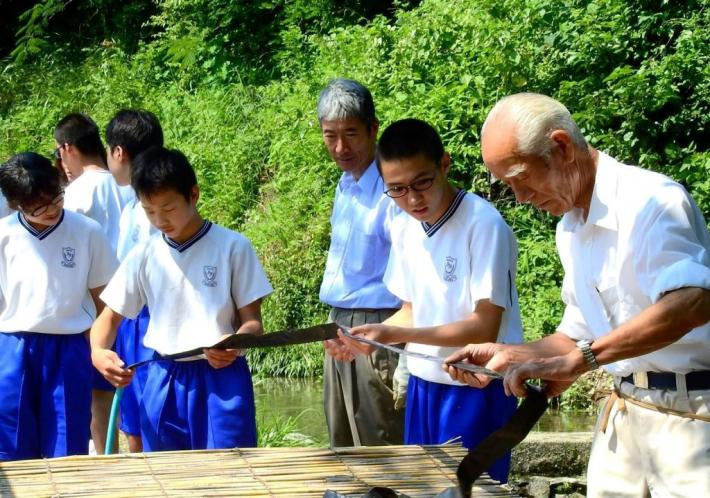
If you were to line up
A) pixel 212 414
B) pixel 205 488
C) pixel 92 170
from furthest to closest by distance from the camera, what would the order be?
pixel 92 170 < pixel 212 414 < pixel 205 488

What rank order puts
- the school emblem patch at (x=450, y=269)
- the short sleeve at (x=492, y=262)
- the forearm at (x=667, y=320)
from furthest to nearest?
the school emblem patch at (x=450, y=269) < the short sleeve at (x=492, y=262) < the forearm at (x=667, y=320)

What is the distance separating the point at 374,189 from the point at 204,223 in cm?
85

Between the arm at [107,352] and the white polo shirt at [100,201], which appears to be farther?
the white polo shirt at [100,201]

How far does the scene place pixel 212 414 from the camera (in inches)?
169

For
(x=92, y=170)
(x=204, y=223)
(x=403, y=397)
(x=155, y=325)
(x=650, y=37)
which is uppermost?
(x=650, y=37)

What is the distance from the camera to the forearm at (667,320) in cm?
272

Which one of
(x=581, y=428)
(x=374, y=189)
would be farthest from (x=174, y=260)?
(x=581, y=428)

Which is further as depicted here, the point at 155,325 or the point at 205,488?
the point at 155,325

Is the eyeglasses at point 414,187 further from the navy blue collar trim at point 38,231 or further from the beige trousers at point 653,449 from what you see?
the navy blue collar trim at point 38,231

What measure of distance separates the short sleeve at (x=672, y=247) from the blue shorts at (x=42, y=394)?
9.78 ft

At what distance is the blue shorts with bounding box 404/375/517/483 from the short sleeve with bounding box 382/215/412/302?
348 mm

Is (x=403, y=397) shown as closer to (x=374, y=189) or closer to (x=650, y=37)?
(x=374, y=189)

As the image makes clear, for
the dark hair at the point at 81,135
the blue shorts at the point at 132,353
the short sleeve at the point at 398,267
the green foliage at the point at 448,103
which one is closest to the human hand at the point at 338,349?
the short sleeve at the point at 398,267

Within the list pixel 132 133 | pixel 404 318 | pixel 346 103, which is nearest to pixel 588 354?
pixel 404 318
